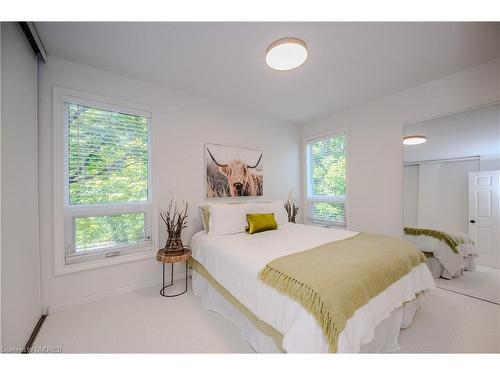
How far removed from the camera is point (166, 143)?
258 cm

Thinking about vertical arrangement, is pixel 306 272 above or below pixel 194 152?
below

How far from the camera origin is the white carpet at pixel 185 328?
4.88 ft

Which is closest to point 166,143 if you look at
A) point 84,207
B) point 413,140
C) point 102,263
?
point 84,207

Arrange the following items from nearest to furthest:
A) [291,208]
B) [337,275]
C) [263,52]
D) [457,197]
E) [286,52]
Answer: [337,275]
[286,52]
[263,52]
[457,197]
[291,208]

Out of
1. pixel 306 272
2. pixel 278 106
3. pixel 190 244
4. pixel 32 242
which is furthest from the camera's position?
pixel 278 106

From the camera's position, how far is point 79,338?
1.58 meters

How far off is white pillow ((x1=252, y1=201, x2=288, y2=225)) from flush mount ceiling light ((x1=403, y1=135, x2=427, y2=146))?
1872 mm

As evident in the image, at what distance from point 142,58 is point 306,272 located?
2419mm

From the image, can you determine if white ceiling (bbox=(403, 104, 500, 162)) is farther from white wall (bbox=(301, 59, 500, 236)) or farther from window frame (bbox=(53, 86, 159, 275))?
window frame (bbox=(53, 86, 159, 275))

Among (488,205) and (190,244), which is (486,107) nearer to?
(488,205)

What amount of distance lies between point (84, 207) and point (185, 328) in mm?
→ 1585

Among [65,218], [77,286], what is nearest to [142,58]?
[65,218]

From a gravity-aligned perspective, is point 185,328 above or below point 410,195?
below

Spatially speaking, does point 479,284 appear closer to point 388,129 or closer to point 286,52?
point 388,129
